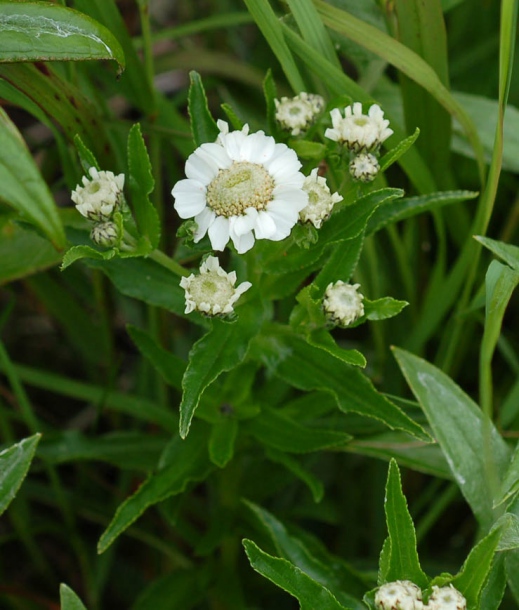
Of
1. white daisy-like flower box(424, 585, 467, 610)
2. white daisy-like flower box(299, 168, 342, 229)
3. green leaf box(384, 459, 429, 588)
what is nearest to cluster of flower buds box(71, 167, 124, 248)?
white daisy-like flower box(299, 168, 342, 229)

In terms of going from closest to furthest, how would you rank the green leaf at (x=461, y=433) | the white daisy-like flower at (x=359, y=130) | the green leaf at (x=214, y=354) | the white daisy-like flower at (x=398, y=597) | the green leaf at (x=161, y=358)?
the white daisy-like flower at (x=398, y=597)
the green leaf at (x=214, y=354)
the white daisy-like flower at (x=359, y=130)
the green leaf at (x=461, y=433)
the green leaf at (x=161, y=358)

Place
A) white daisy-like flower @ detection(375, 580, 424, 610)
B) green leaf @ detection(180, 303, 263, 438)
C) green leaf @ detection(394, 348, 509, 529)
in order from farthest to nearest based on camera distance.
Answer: green leaf @ detection(394, 348, 509, 529) < green leaf @ detection(180, 303, 263, 438) < white daisy-like flower @ detection(375, 580, 424, 610)

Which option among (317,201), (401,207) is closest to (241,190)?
(317,201)

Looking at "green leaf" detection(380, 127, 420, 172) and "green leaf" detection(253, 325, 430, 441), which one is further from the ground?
"green leaf" detection(380, 127, 420, 172)

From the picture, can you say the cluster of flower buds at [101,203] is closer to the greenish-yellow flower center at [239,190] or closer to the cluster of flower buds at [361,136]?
the greenish-yellow flower center at [239,190]

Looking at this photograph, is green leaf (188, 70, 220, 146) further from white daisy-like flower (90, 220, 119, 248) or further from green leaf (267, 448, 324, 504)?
green leaf (267, 448, 324, 504)

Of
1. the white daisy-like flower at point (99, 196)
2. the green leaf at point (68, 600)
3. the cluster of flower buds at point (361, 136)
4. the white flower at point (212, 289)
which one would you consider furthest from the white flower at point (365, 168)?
the green leaf at point (68, 600)

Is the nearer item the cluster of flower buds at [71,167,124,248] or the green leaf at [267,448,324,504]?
the cluster of flower buds at [71,167,124,248]
